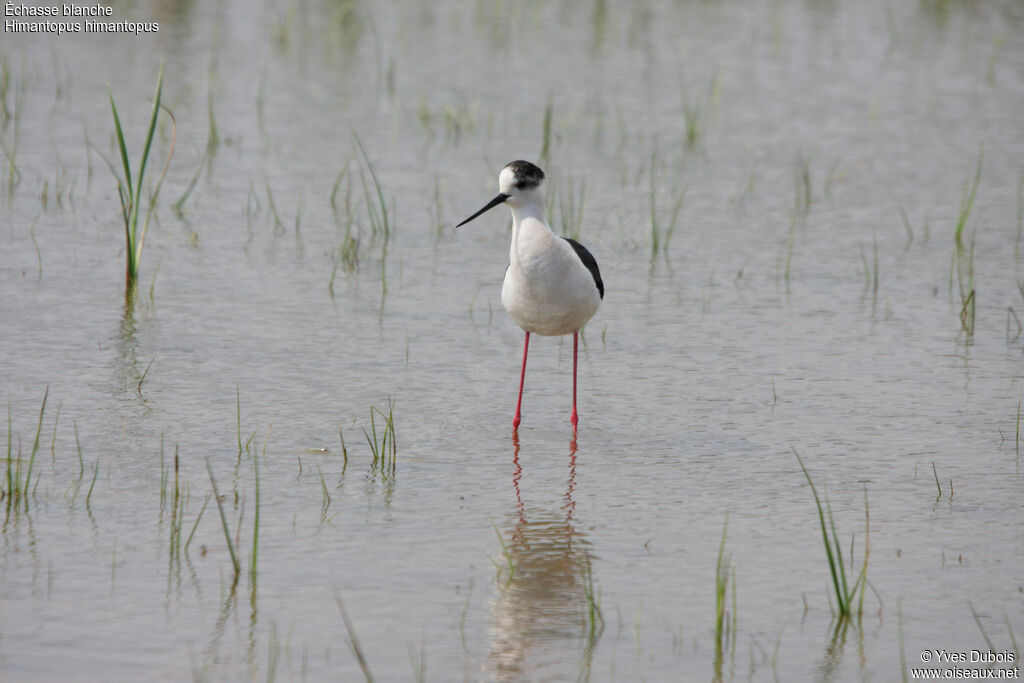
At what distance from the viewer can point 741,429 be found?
609 cm

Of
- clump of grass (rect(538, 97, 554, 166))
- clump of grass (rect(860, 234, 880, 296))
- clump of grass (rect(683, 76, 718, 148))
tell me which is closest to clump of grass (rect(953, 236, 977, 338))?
clump of grass (rect(860, 234, 880, 296))

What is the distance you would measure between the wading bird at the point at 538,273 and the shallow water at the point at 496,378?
0.46 meters

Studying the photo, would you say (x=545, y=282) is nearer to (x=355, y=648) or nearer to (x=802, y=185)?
(x=355, y=648)

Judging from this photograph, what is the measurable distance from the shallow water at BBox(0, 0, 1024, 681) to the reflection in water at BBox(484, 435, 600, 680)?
0.05 feet

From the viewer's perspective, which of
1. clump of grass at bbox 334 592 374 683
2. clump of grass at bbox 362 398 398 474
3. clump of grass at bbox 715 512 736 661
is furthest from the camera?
clump of grass at bbox 362 398 398 474

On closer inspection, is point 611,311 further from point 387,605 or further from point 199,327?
point 387,605

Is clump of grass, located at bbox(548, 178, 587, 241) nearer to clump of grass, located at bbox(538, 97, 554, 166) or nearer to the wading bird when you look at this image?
clump of grass, located at bbox(538, 97, 554, 166)

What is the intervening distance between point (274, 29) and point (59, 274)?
8351 millimetres

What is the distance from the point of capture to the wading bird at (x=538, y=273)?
6.02 meters

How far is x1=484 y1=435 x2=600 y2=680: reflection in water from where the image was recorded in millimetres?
3996

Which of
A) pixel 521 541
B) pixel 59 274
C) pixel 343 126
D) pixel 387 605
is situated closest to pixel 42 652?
pixel 387 605

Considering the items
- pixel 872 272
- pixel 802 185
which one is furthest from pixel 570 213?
pixel 802 185

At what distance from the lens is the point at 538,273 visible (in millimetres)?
6012

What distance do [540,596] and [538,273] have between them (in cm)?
192
